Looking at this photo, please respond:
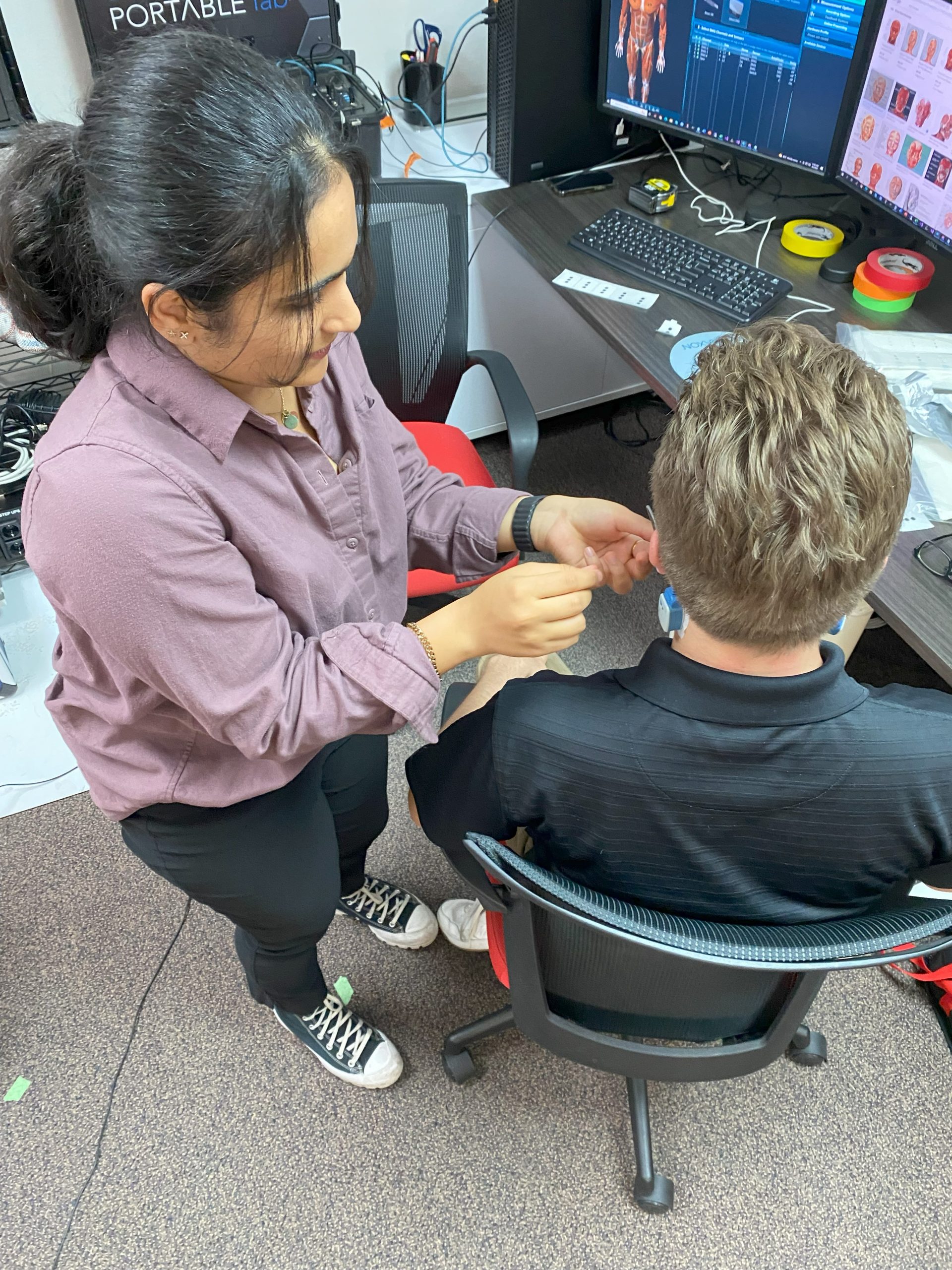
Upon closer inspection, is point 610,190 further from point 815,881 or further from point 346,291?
point 815,881

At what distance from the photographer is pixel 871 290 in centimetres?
170

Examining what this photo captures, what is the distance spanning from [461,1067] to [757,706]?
38.1 inches

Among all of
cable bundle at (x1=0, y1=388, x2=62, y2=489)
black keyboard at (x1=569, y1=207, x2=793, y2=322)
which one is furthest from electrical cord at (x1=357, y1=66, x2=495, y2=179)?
cable bundle at (x1=0, y1=388, x2=62, y2=489)

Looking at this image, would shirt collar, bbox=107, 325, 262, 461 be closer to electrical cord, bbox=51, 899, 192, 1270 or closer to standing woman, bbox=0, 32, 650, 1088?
standing woman, bbox=0, 32, 650, 1088

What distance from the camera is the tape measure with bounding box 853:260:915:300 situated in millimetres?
1688

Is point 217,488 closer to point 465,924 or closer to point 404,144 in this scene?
point 465,924

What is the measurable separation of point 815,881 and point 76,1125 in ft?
4.18

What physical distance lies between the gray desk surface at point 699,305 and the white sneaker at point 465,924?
34.4 inches

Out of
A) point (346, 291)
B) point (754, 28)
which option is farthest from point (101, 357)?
point (754, 28)

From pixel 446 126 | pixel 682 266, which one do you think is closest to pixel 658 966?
pixel 682 266

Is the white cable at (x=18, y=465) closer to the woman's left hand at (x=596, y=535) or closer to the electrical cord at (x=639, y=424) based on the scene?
the woman's left hand at (x=596, y=535)

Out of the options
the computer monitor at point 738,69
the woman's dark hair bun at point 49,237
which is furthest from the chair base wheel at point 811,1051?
the computer monitor at point 738,69

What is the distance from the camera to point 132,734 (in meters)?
1.00

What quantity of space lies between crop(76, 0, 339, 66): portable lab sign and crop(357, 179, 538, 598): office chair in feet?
1.61
